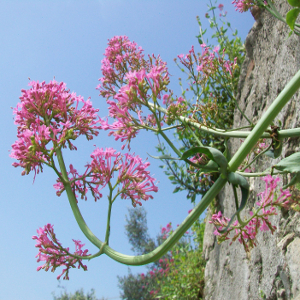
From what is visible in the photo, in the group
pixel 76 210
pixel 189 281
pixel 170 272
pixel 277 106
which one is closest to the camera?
pixel 277 106

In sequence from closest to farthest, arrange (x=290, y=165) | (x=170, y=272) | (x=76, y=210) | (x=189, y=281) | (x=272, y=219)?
(x=290, y=165)
(x=76, y=210)
(x=272, y=219)
(x=189, y=281)
(x=170, y=272)

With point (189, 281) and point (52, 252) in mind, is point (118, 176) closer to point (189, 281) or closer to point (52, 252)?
point (52, 252)

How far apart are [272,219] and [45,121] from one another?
2.23m

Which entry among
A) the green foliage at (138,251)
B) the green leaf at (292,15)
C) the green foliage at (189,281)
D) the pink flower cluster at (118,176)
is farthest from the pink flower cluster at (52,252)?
the green foliage at (138,251)

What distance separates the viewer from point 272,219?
105 inches

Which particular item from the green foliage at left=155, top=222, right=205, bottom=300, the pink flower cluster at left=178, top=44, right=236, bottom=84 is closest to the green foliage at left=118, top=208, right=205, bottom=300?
the green foliage at left=155, top=222, right=205, bottom=300

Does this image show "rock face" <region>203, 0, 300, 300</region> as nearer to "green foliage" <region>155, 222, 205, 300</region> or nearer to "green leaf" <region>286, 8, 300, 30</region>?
"green foliage" <region>155, 222, 205, 300</region>

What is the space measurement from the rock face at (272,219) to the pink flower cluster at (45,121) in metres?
1.86

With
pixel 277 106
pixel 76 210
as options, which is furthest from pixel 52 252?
pixel 277 106

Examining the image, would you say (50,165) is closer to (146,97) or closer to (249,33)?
(146,97)

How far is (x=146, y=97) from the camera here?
1.78 meters

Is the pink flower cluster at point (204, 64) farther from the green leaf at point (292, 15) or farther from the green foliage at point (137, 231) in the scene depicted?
the green foliage at point (137, 231)

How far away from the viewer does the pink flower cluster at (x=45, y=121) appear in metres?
1.53

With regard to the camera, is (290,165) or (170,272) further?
(170,272)
